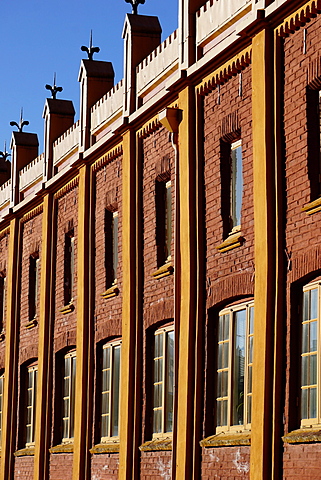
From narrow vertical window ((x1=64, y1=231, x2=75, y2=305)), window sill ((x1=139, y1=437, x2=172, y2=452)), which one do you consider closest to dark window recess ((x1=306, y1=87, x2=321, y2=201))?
window sill ((x1=139, y1=437, x2=172, y2=452))

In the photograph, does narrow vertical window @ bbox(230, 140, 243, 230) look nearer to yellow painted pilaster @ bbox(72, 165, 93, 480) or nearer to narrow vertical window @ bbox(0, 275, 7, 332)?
yellow painted pilaster @ bbox(72, 165, 93, 480)

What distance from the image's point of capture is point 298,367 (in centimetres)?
1500

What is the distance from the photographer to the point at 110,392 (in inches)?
826

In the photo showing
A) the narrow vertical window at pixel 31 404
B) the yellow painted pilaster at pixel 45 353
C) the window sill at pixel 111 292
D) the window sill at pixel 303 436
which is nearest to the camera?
the window sill at pixel 303 436

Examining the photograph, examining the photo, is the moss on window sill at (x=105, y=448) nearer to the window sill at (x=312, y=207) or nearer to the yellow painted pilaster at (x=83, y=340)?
the yellow painted pilaster at (x=83, y=340)

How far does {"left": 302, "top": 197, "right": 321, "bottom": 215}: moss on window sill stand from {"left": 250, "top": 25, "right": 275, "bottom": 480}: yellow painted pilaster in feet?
2.82

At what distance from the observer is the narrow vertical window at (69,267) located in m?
24.0

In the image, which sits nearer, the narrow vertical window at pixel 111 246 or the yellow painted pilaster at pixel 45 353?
the narrow vertical window at pixel 111 246

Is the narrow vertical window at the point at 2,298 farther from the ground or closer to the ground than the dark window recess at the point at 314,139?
closer to the ground

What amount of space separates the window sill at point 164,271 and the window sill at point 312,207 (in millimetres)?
4286

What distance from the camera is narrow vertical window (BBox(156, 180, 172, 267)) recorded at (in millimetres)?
19578

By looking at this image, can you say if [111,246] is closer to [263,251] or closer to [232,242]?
[232,242]

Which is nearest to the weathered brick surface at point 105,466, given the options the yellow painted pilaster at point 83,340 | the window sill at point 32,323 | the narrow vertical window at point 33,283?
the yellow painted pilaster at point 83,340

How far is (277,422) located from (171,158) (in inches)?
238
